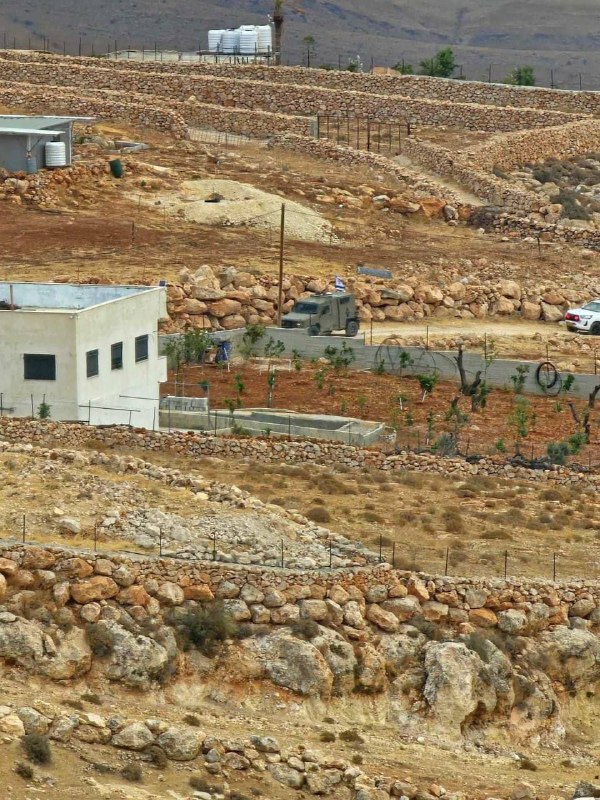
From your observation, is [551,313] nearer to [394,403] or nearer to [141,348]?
[394,403]

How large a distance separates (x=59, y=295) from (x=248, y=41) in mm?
45869

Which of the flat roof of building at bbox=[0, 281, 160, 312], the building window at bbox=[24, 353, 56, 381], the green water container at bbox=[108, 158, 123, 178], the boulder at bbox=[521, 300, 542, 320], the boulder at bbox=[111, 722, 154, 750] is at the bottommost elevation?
the boulder at bbox=[111, 722, 154, 750]

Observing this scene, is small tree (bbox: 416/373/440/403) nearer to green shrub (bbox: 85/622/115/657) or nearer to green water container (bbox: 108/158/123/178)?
Answer: green water container (bbox: 108/158/123/178)

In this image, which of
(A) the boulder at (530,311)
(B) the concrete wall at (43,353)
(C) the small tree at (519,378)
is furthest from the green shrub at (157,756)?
(A) the boulder at (530,311)

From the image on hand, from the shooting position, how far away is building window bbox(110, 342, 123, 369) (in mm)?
49719

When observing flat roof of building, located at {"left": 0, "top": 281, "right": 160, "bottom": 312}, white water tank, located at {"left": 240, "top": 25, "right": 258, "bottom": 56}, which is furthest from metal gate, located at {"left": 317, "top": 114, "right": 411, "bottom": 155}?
flat roof of building, located at {"left": 0, "top": 281, "right": 160, "bottom": 312}

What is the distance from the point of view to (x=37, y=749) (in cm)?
2978

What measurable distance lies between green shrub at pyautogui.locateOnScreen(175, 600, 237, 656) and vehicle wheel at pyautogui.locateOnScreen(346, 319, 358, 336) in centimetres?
2591

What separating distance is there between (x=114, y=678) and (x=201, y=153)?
152 feet

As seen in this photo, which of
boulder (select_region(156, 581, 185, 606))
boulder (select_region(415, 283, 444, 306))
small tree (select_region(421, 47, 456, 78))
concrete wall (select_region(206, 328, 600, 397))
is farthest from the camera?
small tree (select_region(421, 47, 456, 78))

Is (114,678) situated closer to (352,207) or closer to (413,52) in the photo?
(352,207)

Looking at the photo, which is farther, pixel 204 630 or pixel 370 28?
pixel 370 28

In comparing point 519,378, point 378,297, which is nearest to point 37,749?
point 519,378

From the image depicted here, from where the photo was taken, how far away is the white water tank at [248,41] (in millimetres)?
96250
